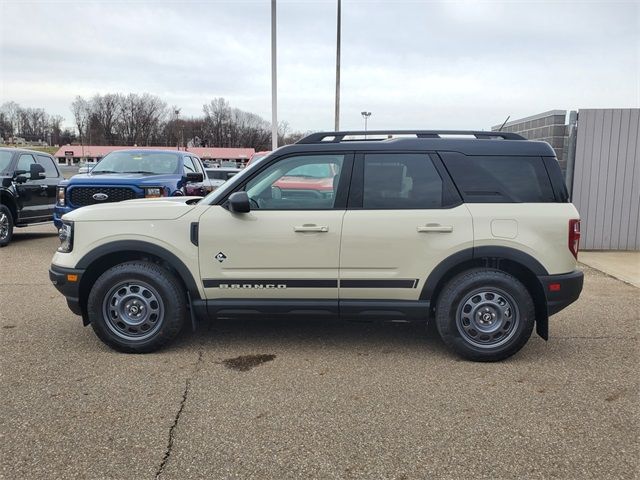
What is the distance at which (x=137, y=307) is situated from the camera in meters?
4.41

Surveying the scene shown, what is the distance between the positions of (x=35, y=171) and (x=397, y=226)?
8.76 m

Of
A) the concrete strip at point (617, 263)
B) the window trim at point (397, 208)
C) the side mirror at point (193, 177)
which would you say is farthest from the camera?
the side mirror at point (193, 177)

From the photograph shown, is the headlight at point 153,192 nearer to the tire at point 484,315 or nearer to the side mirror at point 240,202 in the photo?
the side mirror at point 240,202

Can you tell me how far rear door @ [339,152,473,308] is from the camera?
13.8ft

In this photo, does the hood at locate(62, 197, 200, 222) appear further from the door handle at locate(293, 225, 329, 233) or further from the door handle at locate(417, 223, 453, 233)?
the door handle at locate(417, 223, 453, 233)

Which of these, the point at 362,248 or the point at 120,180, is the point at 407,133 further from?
the point at 120,180

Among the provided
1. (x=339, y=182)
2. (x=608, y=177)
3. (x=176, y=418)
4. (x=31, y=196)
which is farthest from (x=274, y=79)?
(x=176, y=418)

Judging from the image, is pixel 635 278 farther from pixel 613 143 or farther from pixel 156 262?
pixel 156 262

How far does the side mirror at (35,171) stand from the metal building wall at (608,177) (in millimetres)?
10195

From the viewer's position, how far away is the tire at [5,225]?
9.88 metres

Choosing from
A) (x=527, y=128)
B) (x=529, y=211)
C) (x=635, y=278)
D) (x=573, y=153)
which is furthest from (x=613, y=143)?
(x=529, y=211)

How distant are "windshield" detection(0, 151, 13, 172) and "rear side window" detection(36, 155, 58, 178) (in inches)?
30.3

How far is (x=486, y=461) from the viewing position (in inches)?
114

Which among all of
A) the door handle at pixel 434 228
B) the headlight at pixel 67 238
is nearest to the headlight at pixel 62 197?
the headlight at pixel 67 238
